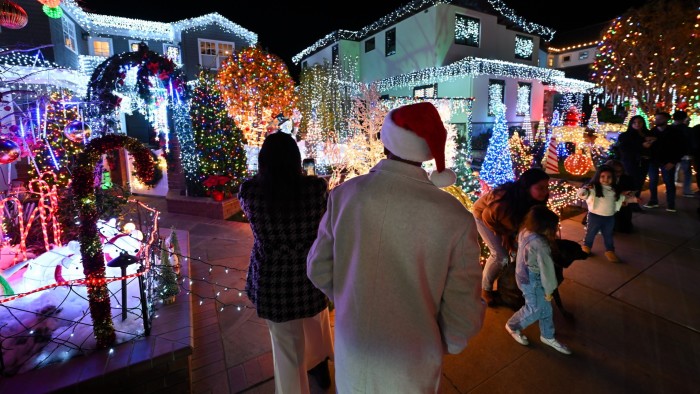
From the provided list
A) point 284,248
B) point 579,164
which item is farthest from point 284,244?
point 579,164

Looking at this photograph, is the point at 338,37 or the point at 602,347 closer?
the point at 602,347

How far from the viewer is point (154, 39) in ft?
62.5

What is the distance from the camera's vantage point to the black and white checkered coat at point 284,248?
217cm

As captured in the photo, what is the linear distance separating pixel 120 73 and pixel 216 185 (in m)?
2.90

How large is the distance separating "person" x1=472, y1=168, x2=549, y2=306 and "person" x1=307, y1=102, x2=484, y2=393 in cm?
210

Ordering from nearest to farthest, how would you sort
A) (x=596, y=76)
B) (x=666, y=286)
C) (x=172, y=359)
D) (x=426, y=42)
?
(x=172, y=359) < (x=666, y=286) < (x=596, y=76) < (x=426, y=42)

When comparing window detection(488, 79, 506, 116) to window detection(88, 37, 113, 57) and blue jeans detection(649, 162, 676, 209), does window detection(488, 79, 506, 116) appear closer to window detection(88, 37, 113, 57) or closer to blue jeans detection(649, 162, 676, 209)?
blue jeans detection(649, 162, 676, 209)

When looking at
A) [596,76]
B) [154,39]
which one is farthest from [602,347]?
[154,39]

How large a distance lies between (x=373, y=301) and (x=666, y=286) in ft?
15.4

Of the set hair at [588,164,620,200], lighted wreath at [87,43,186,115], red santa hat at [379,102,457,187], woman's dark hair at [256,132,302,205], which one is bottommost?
hair at [588,164,620,200]

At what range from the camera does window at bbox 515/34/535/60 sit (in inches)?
837

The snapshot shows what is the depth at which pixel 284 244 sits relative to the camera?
Result: 2.22m

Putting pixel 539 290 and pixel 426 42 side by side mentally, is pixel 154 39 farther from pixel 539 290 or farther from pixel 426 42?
pixel 539 290

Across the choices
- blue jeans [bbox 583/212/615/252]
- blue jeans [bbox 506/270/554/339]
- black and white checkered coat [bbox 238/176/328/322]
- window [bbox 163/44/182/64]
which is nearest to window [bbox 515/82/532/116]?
blue jeans [bbox 583/212/615/252]
